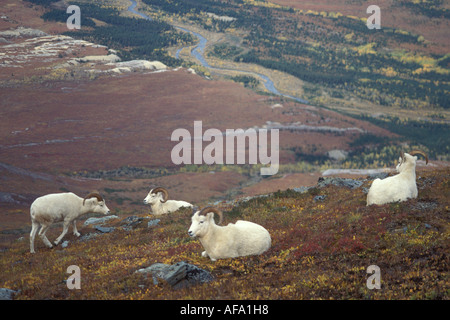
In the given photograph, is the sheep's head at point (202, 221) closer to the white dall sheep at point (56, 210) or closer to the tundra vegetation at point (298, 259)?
the tundra vegetation at point (298, 259)

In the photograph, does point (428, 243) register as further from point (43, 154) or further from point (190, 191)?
point (43, 154)

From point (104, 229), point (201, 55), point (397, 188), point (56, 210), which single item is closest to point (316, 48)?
point (201, 55)

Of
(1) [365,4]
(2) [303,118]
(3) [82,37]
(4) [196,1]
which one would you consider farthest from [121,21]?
(1) [365,4]

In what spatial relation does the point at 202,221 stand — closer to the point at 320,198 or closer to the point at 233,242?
the point at 233,242

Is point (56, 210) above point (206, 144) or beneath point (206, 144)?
above

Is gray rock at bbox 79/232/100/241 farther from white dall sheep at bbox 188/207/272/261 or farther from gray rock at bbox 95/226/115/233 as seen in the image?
white dall sheep at bbox 188/207/272/261

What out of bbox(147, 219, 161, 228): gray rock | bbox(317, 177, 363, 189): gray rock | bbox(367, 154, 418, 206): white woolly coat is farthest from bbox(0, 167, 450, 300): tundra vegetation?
bbox(317, 177, 363, 189): gray rock
